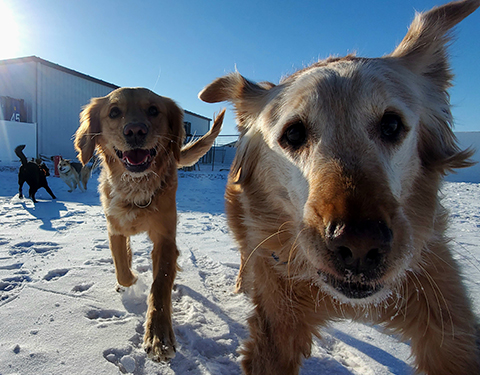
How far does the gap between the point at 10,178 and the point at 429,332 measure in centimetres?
1516

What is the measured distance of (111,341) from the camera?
1876 mm

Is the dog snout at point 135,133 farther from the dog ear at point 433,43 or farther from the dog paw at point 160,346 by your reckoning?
the dog ear at point 433,43

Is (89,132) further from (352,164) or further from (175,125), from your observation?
(352,164)

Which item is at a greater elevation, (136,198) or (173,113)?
(173,113)

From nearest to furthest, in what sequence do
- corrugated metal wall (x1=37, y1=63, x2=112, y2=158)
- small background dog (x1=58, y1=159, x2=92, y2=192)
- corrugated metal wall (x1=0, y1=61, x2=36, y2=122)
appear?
small background dog (x1=58, y1=159, x2=92, y2=192) < corrugated metal wall (x1=0, y1=61, x2=36, y2=122) < corrugated metal wall (x1=37, y1=63, x2=112, y2=158)

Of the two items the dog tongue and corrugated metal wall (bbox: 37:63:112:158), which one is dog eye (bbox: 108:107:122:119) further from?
corrugated metal wall (bbox: 37:63:112:158)

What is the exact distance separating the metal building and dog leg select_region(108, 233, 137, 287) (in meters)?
15.7

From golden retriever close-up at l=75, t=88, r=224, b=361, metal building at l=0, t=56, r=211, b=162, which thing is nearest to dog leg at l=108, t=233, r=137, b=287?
golden retriever close-up at l=75, t=88, r=224, b=361

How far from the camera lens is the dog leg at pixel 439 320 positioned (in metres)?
1.32

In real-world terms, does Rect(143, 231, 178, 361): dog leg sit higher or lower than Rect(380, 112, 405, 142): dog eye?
lower

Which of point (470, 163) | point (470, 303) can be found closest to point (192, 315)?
point (470, 303)

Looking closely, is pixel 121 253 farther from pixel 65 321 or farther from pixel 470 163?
pixel 470 163

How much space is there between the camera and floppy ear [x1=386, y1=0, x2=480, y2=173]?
1.64m

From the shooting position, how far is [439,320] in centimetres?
136
